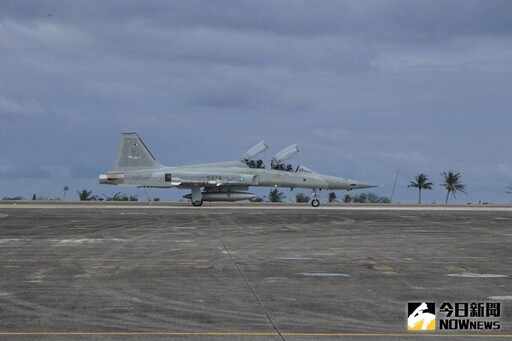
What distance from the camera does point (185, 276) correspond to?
18031 mm

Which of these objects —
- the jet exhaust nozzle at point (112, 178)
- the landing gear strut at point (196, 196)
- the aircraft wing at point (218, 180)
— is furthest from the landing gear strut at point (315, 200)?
the jet exhaust nozzle at point (112, 178)

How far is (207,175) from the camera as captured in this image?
5719 cm

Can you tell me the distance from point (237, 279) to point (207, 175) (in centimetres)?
3975

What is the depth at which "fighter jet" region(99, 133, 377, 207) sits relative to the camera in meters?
57.2

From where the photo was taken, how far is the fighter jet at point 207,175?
57250 mm

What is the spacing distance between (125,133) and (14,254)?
120 ft

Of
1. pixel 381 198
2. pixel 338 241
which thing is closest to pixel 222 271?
pixel 338 241

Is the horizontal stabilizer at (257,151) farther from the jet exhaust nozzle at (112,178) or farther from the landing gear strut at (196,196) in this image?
the jet exhaust nozzle at (112,178)

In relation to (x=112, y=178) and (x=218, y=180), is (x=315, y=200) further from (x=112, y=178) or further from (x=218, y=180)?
(x=112, y=178)

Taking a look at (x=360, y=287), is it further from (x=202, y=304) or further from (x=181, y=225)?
(x=181, y=225)

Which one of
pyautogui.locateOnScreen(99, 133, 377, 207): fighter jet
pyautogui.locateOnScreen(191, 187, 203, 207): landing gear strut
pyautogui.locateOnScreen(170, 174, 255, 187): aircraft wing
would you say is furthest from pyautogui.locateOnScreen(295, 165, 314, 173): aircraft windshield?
pyautogui.locateOnScreen(191, 187, 203, 207): landing gear strut
